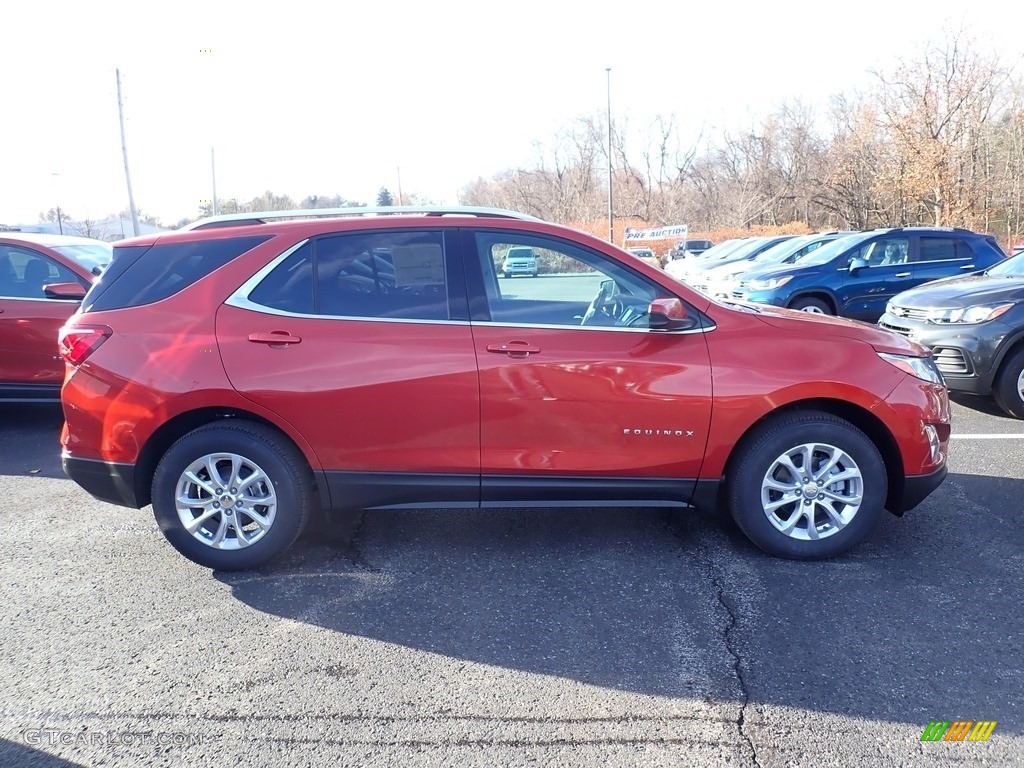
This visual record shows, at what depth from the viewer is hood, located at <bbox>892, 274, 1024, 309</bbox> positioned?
6.82 metres

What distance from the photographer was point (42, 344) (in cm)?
675

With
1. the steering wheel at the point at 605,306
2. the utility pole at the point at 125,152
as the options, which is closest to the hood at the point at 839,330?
the steering wheel at the point at 605,306

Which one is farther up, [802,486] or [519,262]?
[519,262]

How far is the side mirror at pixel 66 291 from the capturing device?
6.72m

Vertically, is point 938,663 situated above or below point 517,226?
below

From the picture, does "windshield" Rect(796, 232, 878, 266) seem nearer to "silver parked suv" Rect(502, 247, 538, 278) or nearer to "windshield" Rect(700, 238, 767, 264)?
"windshield" Rect(700, 238, 767, 264)

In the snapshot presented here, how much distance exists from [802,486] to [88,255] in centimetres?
707

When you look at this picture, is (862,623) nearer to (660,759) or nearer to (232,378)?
(660,759)

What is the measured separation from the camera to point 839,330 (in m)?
3.90

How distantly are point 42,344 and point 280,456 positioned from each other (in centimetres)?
436

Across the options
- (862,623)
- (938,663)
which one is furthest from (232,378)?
(938,663)

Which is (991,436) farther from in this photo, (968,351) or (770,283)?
(770,283)

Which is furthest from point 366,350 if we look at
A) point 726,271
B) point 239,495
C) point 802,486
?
point 726,271

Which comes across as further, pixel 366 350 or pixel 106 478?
pixel 106 478
